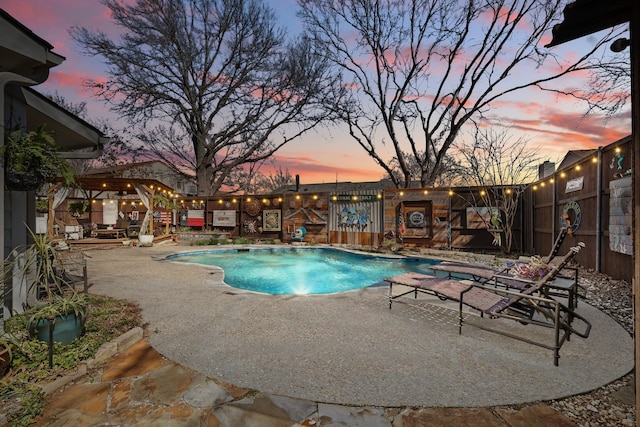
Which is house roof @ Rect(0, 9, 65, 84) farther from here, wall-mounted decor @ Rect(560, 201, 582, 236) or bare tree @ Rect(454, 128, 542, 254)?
bare tree @ Rect(454, 128, 542, 254)

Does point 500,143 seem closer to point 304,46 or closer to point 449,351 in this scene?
point 449,351

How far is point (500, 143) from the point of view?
1355 cm

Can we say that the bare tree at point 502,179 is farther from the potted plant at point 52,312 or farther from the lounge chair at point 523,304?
the potted plant at point 52,312

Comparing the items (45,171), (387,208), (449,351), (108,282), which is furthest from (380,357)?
(387,208)

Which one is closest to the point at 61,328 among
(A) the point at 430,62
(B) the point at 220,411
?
(B) the point at 220,411

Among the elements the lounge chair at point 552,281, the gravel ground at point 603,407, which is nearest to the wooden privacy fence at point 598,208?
the lounge chair at point 552,281

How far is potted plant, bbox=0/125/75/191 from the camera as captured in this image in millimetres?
3334


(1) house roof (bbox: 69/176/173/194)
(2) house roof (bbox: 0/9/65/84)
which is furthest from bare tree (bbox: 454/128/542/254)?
(1) house roof (bbox: 69/176/173/194)

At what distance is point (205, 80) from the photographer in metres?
21.1

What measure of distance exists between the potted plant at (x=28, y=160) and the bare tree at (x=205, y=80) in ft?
61.5

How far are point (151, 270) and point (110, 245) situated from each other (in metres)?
7.82

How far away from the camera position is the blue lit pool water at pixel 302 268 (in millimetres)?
8562

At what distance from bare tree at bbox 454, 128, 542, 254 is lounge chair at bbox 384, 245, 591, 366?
810 centimetres

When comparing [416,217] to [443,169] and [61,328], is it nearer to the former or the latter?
[443,169]
